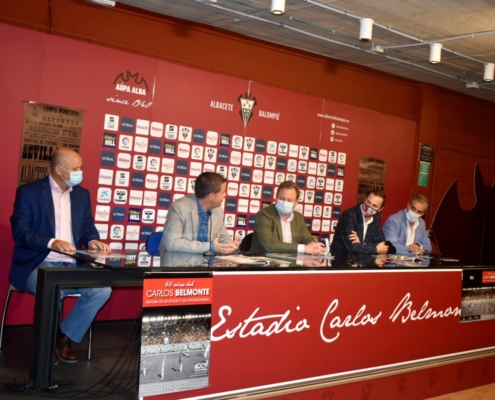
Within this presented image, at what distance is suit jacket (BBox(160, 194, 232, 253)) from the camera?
3.83m

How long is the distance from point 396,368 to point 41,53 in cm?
337

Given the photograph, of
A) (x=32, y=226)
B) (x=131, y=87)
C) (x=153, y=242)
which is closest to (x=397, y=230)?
(x=153, y=242)

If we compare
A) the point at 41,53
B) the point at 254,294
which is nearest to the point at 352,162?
the point at 41,53

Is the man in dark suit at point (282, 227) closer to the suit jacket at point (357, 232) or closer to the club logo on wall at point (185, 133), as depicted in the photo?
the suit jacket at point (357, 232)

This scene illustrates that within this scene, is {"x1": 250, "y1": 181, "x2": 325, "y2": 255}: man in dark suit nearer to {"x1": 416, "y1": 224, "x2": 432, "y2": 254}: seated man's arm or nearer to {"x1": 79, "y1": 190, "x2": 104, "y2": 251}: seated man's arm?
{"x1": 79, "y1": 190, "x2": 104, "y2": 251}: seated man's arm

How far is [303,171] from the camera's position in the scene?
6496 millimetres

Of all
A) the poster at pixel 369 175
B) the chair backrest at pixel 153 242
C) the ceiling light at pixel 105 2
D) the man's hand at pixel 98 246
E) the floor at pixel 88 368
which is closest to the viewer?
the floor at pixel 88 368

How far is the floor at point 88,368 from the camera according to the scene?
3.47m

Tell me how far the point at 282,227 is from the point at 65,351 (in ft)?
5.87

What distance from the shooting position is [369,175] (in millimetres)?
7090

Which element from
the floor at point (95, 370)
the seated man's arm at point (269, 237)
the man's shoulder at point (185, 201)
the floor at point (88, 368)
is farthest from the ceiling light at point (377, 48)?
the floor at point (88, 368)

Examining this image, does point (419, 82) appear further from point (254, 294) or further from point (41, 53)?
point (254, 294)

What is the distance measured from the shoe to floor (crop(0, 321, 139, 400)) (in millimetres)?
47

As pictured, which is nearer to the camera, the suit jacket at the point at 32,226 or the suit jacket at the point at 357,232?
the suit jacket at the point at 32,226
